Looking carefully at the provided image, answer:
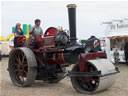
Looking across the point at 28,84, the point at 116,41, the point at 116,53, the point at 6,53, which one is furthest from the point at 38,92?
the point at 6,53

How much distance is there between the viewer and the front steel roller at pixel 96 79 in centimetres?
487

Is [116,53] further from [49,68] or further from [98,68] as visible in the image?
[98,68]

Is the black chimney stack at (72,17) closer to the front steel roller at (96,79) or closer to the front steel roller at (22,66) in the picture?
the front steel roller at (96,79)

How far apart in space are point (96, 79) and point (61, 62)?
1150 mm

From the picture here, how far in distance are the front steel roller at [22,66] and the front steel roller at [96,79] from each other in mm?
1194

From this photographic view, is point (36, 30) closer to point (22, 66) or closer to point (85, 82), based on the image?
point (22, 66)

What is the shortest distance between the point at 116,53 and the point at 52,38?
22.5 feet

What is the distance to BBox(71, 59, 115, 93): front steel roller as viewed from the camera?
4870mm

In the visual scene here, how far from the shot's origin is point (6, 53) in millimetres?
22109

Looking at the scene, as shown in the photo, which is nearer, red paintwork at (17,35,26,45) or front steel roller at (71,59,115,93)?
front steel roller at (71,59,115,93)

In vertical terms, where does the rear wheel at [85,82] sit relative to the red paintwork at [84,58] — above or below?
below

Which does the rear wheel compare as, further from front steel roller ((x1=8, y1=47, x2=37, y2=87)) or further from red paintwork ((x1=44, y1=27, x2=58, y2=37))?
red paintwork ((x1=44, y1=27, x2=58, y2=37))

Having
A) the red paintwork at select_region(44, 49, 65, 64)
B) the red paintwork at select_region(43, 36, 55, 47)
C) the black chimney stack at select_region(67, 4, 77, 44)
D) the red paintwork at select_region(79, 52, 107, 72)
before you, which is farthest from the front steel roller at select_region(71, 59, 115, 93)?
the red paintwork at select_region(43, 36, 55, 47)

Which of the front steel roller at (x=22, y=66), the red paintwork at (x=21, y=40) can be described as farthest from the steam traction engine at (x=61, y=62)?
the red paintwork at (x=21, y=40)
